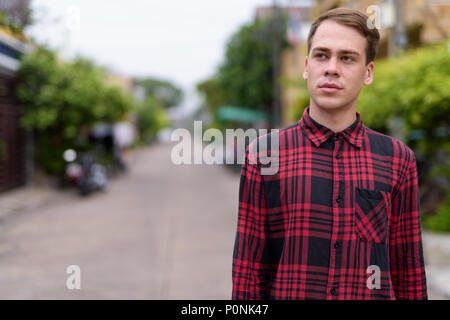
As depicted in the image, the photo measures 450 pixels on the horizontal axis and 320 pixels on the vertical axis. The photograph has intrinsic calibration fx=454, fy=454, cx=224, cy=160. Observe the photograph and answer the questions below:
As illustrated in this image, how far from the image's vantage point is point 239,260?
1670 millimetres

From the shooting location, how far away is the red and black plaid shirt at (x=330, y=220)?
160cm

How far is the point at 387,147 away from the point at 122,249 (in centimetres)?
607

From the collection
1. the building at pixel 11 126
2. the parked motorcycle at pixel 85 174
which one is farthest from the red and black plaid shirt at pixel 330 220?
the parked motorcycle at pixel 85 174

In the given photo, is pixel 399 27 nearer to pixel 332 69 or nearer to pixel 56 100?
pixel 332 69

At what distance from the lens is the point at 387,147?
1675mm

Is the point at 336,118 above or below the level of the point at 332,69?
below

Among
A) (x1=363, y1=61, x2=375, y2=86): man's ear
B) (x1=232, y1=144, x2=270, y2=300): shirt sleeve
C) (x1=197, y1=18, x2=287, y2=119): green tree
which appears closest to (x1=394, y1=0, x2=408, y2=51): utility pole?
(x1=363, y1=61, x2=375, y2=86): man's ear

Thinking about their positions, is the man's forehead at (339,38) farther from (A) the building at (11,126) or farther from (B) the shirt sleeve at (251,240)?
(A) the building at (11,126)

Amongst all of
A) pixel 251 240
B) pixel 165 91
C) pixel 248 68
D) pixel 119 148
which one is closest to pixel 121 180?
pixel 119 148

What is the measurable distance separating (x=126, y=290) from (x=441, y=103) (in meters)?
4.59

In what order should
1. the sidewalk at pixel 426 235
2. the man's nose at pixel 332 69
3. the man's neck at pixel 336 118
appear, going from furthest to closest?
the sidewalk at pixel 426 235 < the man's neck at pixel 336 118 < the man's nose at pixel 332 69

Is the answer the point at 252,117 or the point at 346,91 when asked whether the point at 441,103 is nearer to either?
the point at 346,91

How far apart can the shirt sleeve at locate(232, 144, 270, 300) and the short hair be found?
0.56 meters

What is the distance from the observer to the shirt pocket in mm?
1593
